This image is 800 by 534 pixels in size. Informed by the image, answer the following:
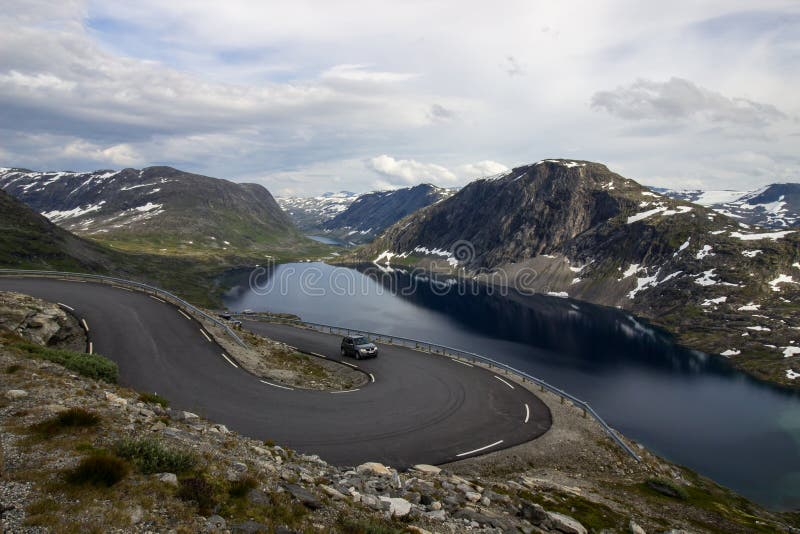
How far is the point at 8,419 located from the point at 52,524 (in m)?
6.32

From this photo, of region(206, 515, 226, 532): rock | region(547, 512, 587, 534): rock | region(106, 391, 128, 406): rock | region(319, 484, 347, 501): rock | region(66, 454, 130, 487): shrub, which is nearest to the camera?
region(206, 515, 226, 532): rock

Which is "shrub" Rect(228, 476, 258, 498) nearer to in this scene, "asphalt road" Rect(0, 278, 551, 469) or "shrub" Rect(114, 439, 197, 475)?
"shrub" Rect(114, 439, 197, 475)

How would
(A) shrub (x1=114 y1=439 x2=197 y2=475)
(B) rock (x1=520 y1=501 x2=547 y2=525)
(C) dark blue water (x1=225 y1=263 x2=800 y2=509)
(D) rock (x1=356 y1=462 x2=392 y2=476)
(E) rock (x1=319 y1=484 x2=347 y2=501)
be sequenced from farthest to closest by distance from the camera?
1. (C) dark blue water (x1=225 y1=263 x2=800 y2=509)
2. (D) rock (x1=356 y1=462 x2=392 y2=476)
3. (B) rock (x1=520 y1=501 x2=547 y2=525)
4. (E) rock (x1=319 y1=484 x2=347 y2=501)
5. (A) shrub (x1=114 y1=439 x2=197 y2=475)

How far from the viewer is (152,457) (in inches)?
425

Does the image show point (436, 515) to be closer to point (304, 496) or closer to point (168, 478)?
point (304, 496)

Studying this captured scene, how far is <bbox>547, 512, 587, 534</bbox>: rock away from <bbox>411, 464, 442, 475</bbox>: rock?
16.6ft

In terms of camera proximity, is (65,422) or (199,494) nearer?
(199,494)

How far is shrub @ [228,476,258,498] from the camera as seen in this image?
10627mm

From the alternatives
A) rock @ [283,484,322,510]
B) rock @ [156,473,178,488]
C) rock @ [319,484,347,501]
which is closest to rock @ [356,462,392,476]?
rock @ [319,484,347,501]

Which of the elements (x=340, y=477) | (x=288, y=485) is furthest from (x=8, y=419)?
(x=340, y=477)

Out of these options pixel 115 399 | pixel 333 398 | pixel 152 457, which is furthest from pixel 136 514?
pixel 333 398

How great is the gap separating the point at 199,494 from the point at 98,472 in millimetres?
2223

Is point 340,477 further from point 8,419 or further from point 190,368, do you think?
point 190,368

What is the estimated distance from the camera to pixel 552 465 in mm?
23125
